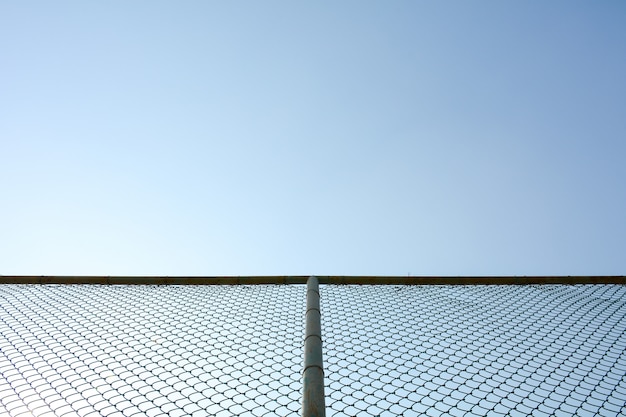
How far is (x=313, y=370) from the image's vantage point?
1690 mm

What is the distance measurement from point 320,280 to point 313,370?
3.81ft

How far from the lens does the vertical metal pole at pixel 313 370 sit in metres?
1.51

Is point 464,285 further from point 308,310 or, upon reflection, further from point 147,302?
point 147,302

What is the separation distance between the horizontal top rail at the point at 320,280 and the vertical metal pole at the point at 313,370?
0.67 meters

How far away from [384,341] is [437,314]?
1.72ft

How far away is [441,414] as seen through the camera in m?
2.05

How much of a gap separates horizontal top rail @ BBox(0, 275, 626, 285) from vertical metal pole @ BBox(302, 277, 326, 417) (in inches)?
26.4

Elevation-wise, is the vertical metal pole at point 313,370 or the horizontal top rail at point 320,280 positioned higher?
the horizontal top rail at point 320,280

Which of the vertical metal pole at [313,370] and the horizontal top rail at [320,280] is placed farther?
the horizontal top rail at [320,280]

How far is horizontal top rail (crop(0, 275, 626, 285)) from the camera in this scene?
2928 millimetres

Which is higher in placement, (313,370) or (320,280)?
(320,280)

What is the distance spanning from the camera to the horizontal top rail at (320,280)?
2928 mm

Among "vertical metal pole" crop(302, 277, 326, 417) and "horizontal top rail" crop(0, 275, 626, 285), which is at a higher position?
"horizontal top rail" crop(0, 275, 626, 285)

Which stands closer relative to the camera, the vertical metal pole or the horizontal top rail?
the vertical metal pole
